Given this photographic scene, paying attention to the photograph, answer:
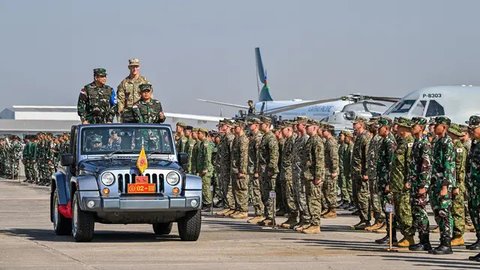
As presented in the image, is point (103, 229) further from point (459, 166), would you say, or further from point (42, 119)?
point (42, 119)

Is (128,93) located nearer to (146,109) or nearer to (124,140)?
(146,109)

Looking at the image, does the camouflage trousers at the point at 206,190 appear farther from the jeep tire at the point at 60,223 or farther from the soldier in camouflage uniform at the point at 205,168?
the jeep tire at the point at 60,223

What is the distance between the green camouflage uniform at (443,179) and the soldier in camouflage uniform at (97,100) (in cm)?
606

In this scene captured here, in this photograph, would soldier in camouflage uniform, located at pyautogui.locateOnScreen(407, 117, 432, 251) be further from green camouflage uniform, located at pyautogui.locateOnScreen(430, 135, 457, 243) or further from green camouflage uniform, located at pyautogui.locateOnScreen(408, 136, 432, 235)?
Answer: green camouflage uniform, located at pyautogui.locateOnScreen(430, 135, 457, 243)

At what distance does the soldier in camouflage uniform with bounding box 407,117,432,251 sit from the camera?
1706 centimetres

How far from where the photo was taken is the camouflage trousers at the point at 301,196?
20.8 metres

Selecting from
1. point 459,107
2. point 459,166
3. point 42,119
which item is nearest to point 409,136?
point 459,166

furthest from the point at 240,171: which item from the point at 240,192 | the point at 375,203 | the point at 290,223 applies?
the point at 375,203

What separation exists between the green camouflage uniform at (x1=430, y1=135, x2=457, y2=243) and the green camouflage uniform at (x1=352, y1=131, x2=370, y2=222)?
5.10 m

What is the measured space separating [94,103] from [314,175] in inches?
148

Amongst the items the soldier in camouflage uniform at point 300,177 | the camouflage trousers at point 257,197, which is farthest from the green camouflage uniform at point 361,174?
the camouflage trousers at point 257,197

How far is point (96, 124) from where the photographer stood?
19344 millimetres

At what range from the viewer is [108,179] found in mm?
17781

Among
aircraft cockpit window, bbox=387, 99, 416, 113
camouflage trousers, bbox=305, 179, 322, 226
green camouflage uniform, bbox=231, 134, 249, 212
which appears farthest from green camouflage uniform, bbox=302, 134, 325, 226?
aircraft cockpit window, bbox=387, 99, 416, 113
